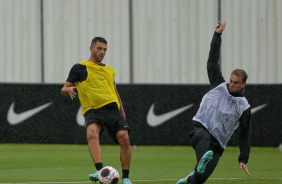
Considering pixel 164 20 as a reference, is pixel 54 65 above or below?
below

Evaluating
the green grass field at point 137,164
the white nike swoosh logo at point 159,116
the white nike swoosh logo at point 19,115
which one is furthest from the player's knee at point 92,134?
the white nike swoosh logo at point 19,115

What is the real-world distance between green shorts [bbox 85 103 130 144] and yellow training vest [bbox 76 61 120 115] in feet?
0.23

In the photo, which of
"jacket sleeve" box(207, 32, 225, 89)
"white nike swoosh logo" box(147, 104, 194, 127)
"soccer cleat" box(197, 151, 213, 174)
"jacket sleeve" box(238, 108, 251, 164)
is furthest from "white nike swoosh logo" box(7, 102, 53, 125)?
"soccer cleat" box(197, 151, 213, 174)

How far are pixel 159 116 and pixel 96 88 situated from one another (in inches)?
254

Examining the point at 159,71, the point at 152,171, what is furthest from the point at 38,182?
the point at 159,71

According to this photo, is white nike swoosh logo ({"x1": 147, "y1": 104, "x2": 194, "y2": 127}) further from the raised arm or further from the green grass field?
the raised arm

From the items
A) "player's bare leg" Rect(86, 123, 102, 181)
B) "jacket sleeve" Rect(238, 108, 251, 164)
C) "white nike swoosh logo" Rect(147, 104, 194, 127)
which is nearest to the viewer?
"jacket sleeve" Rect(238, 108, 251, 164)

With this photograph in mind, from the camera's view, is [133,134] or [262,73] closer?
[133,134]

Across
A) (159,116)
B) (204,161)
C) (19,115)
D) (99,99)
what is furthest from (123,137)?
(19,115)

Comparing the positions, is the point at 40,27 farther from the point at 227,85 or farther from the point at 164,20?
the point at 227,85

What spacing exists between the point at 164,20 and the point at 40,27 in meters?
4.27

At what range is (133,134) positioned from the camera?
14719 millimetres

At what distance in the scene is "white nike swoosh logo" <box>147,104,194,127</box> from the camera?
1480 centimetres

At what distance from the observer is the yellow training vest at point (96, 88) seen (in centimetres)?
847
